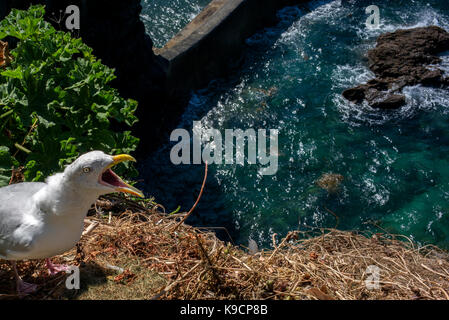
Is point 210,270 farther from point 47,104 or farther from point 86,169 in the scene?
point 47,104

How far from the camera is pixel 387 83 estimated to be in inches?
356

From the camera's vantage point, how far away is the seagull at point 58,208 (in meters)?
2.86

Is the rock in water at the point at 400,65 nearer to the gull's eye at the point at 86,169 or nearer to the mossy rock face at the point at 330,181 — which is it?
the mossy rock face at the point at 330,181

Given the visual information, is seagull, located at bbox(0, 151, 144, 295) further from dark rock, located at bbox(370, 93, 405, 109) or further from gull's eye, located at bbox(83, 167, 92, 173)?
dark rock, located at bbox(370, 93, 405, 109)

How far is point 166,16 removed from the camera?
1132cm

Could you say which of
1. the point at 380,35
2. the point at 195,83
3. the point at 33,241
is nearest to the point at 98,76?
the point at 33,241

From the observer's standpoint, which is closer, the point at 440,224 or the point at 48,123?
the point at 48,123

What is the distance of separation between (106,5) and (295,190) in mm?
3963

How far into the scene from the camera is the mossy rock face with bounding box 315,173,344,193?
7383 millimetres

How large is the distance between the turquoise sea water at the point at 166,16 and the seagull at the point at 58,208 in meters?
7.90

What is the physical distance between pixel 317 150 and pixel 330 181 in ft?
2.34

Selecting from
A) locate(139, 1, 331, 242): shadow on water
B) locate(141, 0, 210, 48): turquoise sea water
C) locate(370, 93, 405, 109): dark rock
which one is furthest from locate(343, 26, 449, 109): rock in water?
locate(141, 0, 210, 48): turquoise sea water

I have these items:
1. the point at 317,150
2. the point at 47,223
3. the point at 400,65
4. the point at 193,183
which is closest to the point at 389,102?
the point at 400,65
